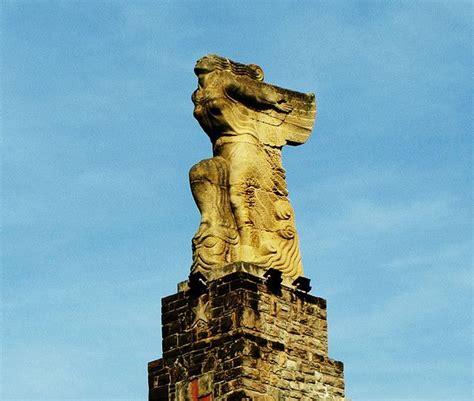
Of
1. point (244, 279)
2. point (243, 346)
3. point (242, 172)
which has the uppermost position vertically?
point (242, 172)

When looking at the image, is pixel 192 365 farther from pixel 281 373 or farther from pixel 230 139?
pixel 230 139

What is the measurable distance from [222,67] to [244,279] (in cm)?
372

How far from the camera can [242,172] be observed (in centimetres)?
2786

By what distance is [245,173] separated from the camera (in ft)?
91.4

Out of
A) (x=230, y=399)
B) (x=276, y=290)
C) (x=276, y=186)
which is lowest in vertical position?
(x=230, y=399)

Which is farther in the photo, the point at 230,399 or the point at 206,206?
the point at 206,206

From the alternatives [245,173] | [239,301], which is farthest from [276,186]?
[239,301]

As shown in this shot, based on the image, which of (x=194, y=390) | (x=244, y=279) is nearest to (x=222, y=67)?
(x=244, y=279)

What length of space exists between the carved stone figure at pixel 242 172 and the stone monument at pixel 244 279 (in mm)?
16

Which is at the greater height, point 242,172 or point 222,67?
point 222,67

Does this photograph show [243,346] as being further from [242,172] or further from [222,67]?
[222,67]

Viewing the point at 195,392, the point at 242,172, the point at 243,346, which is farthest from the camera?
the point at 242,172

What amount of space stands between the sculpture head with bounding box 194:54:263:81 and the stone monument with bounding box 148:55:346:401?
0.02 metres

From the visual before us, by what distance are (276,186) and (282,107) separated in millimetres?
1397
